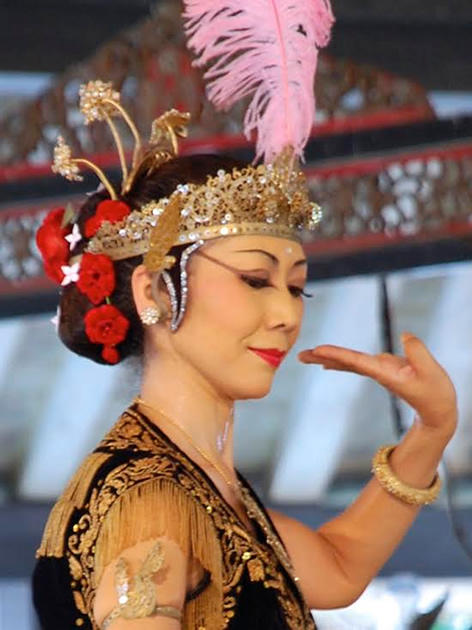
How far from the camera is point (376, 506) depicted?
6.90ft

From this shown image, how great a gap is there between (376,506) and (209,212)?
503 mm

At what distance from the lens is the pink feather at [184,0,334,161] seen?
6.45 feet

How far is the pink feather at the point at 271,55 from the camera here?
1966mm

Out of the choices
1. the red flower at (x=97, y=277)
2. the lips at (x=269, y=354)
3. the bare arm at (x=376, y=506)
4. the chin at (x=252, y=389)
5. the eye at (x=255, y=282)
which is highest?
the red flower at (x=97, y=277)

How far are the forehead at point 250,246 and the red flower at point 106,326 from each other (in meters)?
0.14

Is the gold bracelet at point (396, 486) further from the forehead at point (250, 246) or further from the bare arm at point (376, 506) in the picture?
the forehead at point (250, 246)

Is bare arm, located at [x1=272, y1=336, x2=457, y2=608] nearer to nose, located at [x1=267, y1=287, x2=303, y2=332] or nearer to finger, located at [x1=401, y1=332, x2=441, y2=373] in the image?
finger, located at [x1=401, y1=332, x2=441, y2=373]

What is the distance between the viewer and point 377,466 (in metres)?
2.09

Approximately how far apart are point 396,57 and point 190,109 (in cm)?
44

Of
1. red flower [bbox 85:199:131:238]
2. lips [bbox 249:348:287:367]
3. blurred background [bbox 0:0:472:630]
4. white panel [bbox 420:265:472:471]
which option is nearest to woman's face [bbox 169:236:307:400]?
lips [bbox 249:348:287:367]

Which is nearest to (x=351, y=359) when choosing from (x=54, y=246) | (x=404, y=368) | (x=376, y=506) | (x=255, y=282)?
(x=404, y=368)

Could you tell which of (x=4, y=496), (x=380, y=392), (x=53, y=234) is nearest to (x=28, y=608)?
(x=4, y=496)

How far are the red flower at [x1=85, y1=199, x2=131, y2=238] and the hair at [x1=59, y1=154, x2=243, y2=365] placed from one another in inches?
0.6

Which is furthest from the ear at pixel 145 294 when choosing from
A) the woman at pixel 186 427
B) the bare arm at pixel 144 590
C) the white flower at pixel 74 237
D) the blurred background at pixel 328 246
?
the blurred background at pixel 328 246
